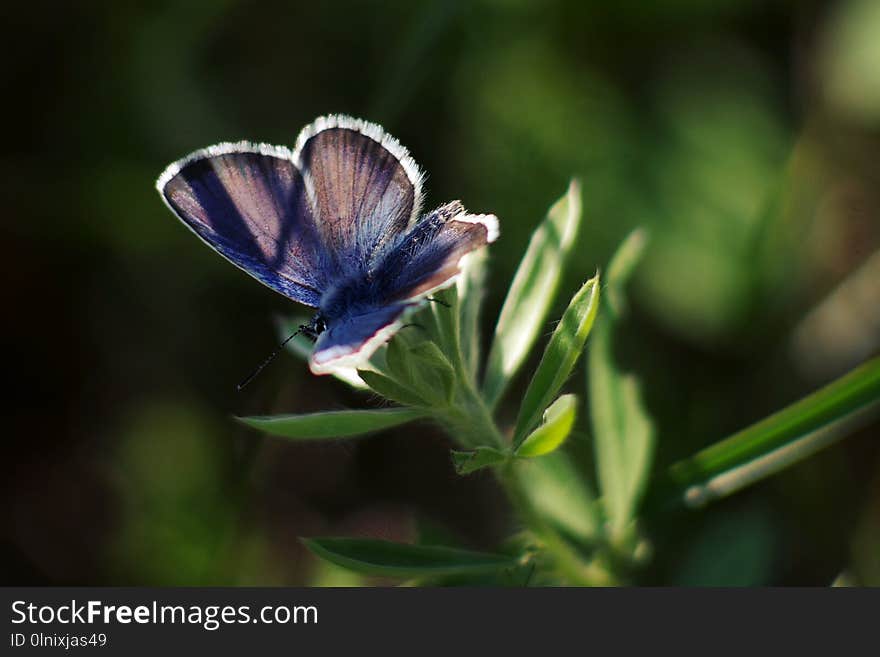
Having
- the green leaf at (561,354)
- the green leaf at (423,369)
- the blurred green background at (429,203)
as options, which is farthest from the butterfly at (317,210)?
the blurred green background at (429,203)

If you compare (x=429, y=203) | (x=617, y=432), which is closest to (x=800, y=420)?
(x=617, y=432)

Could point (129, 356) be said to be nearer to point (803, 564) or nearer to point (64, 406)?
point (64, 406)

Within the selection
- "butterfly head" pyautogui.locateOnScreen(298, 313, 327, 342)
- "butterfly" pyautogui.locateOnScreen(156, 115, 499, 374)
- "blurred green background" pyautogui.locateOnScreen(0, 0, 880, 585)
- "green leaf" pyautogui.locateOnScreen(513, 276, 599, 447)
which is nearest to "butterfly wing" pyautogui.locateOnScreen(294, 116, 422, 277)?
"butterfly" pyautogui.locateOnScreen(156, 115, 499, 374)

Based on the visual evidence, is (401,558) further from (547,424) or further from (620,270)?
(620,270)

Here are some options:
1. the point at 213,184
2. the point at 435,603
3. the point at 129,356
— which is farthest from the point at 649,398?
the point at 129,356

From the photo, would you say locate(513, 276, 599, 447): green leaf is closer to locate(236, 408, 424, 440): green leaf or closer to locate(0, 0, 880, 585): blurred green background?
locate(236, 408, 424, 440): green leaf
